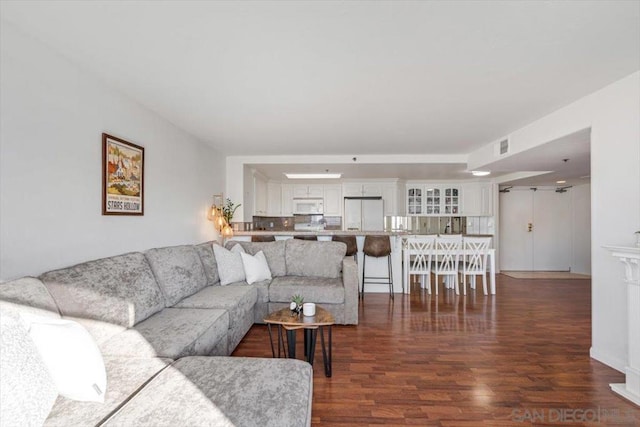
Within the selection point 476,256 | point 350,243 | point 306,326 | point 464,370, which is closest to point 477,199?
point 476,256

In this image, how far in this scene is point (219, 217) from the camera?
4.82m

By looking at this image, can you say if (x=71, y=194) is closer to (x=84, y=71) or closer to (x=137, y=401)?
(x=84, y=71)

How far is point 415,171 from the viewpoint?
6.35m

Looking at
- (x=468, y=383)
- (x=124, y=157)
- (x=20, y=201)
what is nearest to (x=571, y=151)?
(x=468, y=383)

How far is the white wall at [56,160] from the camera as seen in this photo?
183cm

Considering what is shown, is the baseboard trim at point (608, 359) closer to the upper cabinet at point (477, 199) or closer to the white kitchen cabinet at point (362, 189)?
the upper cabinet at point (477, 199)

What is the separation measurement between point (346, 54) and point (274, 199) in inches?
232

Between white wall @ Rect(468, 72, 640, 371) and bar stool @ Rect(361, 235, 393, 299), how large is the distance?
249cm

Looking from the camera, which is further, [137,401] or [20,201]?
[20,201]

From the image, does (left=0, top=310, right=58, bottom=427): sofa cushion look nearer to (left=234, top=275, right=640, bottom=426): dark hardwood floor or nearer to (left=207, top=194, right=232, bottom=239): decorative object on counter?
(left=234, top=275, right=640, bottom=426): dark hardwood floor

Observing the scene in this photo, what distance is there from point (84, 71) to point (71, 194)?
3.18 ft

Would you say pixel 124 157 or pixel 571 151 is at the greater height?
pixel 571 151

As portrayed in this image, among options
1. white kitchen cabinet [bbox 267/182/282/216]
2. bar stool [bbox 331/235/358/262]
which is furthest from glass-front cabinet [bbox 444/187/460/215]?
white kitchen cabinet [bbox 267/182/282/216]

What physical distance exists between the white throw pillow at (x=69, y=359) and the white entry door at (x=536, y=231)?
8137 millimetres
